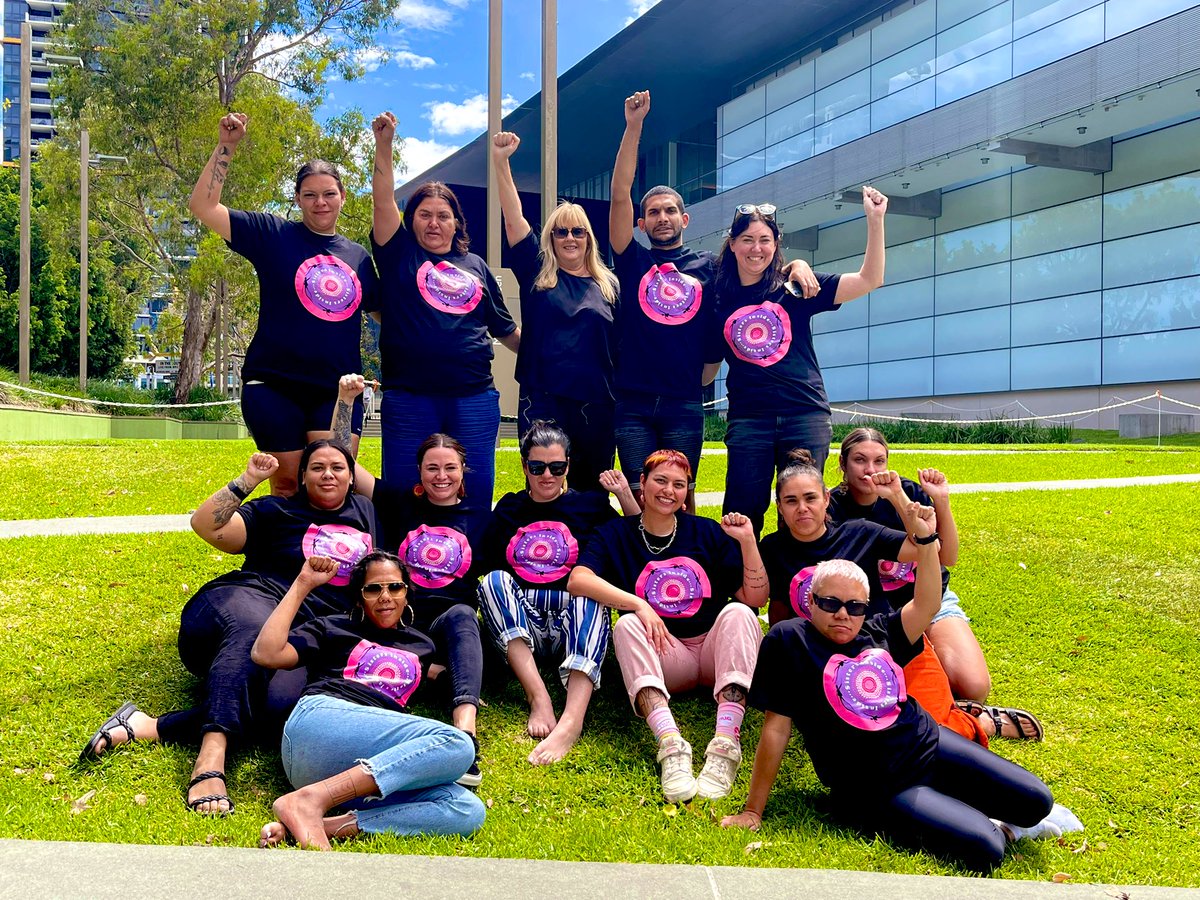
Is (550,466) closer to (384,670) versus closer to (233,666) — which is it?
(384,670)

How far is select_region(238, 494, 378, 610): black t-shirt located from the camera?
15.8ft

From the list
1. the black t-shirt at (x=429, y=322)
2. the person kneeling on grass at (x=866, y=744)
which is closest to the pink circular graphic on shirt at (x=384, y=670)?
the person kneeling on grass at (x=866, y=744)

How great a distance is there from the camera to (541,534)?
5188mm

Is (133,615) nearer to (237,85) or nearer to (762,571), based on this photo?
(762,571)

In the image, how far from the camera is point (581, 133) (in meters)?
43.6

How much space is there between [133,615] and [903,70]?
91.6ft

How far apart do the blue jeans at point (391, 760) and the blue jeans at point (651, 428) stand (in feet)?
6.80

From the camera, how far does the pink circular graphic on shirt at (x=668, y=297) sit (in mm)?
5711

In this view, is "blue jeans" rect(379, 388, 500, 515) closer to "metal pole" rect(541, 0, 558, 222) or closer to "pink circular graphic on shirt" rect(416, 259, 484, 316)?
"pink circular graphic on shirt" rect(416, 259, 484, 316)

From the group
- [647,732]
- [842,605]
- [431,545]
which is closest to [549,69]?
[431,545]

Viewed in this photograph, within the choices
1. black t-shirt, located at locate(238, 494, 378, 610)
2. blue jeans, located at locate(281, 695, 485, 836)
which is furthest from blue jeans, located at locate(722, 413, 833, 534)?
blue jeans, located at locate(281, 695, 485, 836)

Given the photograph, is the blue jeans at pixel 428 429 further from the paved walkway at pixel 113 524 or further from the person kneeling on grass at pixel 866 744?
the paved walkway at pixel 113 524

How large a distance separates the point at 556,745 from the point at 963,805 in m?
1.72

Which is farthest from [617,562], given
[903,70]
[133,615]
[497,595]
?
[903,70]
